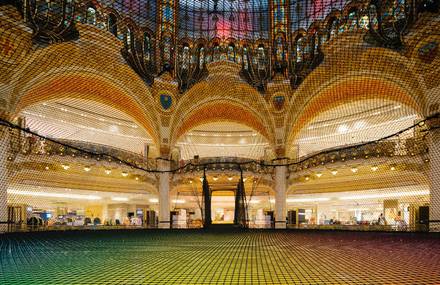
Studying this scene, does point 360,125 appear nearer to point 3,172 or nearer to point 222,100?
point 222,100

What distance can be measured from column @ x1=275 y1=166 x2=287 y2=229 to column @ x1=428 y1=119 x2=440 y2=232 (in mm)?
7500

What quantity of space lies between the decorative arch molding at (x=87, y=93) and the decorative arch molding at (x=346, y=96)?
7.78 meters

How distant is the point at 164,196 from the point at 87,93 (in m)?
6.76

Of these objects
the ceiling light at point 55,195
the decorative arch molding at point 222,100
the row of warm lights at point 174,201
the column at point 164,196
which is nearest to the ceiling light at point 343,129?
the decorative arch molding at point 222,100

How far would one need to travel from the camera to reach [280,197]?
20.5 metres

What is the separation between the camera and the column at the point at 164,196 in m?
19.8

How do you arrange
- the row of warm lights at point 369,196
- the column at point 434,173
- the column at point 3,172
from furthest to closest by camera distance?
the row of warm lights at point 369,196
the column at point 434,173
the column at point 3,172

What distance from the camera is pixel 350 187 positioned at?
21391mm

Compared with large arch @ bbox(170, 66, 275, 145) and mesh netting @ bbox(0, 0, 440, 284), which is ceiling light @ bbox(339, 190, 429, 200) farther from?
large arch @ bbox(170, 66, 275, 145)

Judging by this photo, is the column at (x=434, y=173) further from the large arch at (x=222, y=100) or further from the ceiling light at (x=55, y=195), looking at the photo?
the ceiling light at (x=55, y=195)

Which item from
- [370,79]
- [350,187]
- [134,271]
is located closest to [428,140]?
[370,79]

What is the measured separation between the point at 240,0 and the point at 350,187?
12.3 metres

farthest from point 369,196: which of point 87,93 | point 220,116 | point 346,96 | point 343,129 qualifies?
point 87,93

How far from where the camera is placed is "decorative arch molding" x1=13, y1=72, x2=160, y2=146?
52.3 ft
